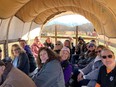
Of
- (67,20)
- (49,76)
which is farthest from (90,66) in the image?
(67,20)

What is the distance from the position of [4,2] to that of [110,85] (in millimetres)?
4020

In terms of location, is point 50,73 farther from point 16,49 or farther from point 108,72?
point 16,49

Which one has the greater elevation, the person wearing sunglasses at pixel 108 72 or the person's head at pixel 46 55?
the person's head at pixel 46 55

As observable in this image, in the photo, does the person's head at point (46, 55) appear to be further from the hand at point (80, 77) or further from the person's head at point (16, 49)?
the person's head at point (16, 49)

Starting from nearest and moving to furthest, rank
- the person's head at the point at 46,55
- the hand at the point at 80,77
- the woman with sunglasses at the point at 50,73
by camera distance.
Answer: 1. the woman with sunglasses at the point at 50,73
2. the person's head at the point at 46,55
3. the hand at the point at 80,77

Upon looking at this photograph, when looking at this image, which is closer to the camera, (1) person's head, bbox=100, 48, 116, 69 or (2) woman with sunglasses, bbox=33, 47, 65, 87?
(2) woman with sunglasses, bbox=33, 47, 65, 87

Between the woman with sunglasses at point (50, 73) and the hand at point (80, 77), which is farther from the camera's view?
the hand at point (80, 77)

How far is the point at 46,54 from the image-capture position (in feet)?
13.6

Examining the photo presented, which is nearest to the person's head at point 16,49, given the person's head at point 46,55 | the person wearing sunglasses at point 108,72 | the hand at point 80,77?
the hand at point 80,77

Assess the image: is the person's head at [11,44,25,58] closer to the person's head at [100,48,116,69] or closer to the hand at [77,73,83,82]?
the hand at [77,73,83,82]

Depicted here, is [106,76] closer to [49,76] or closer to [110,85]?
[110,85]

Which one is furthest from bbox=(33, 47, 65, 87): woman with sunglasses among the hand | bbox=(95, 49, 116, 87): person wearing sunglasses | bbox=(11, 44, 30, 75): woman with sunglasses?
bbox=(11, 44, 30, 75): woman with sunglasses

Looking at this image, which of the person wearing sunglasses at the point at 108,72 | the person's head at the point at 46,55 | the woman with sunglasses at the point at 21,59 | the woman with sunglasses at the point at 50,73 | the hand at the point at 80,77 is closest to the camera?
the woman with sunglasses at the point at 50,73

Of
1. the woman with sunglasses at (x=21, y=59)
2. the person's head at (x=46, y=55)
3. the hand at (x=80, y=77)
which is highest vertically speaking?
the person's head at (x=46, y=55)
